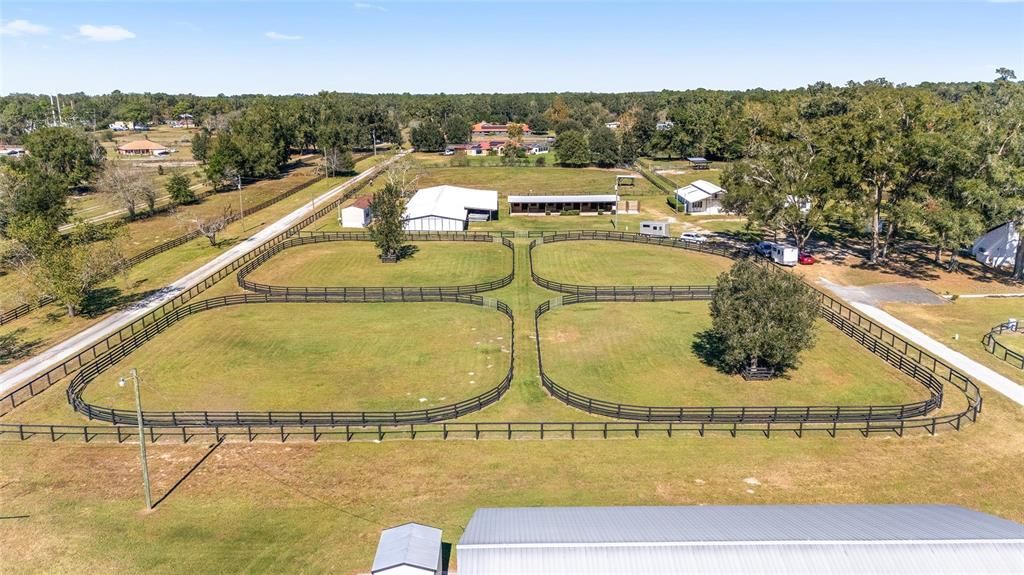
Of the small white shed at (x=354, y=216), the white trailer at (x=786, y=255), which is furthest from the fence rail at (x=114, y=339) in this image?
the white trailer at (x=786, y=255)

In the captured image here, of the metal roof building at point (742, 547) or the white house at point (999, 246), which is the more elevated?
the white house at point (999, 246)

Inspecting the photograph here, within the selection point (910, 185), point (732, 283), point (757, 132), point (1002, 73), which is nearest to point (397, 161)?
point (757, 132)

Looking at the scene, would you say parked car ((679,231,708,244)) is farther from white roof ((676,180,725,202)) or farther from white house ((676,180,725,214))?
white roof ((676,180,725,202))

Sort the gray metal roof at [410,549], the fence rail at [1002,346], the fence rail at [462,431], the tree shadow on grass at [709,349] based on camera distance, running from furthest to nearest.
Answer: the fence rail at [1002,346], the tree shadow on grass at [709,349], the fence rail at [462,431], the gray metal roof at [410,549]

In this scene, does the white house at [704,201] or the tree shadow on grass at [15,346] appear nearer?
the tree shadow on grass at [15,346]

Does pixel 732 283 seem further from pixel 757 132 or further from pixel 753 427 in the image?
pixel 757 132

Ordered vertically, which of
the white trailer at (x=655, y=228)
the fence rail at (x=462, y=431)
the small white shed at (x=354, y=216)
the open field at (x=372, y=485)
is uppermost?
the small white shed at (x=354, y=216)

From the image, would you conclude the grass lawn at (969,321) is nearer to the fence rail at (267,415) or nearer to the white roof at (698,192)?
the fence rail at (267,415)
